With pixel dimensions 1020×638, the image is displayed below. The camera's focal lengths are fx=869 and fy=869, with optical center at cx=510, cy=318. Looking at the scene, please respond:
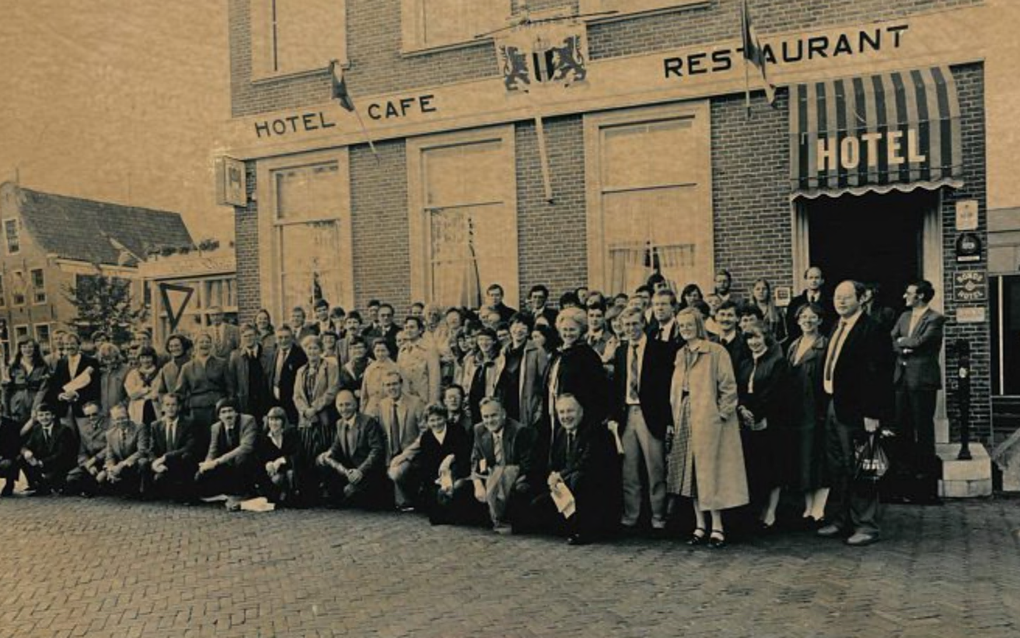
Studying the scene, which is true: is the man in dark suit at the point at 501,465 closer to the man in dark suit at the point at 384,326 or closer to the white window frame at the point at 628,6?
the man in dark suit at the point at 384,326

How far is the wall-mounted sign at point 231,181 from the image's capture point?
12766mm

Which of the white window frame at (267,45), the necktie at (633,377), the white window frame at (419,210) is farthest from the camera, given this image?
the white window frame at (267,45)

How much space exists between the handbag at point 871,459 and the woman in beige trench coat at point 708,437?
82 centimetres

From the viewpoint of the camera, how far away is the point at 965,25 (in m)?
9.23

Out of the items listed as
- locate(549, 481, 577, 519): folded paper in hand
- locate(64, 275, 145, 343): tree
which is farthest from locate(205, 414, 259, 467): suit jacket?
locate(549, 481, 577, 519): folded paper in hand

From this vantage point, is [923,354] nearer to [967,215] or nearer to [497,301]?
[967,215]

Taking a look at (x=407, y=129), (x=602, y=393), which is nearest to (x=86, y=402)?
(x=407, y=129)

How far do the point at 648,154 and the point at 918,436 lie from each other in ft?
15.8

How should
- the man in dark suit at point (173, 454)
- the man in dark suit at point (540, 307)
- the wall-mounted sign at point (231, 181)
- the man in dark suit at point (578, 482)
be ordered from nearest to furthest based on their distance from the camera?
the man in dark suit at point (578, 482)
the man in dark suit at point (173, 454)
the man in dark suit at point (540, 307)
the wall-mounted sign at point (231, 181)

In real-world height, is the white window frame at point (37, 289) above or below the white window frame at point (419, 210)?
below

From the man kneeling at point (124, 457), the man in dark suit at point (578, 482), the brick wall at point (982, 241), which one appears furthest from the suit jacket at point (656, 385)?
the man kneeling at point (124, 457)

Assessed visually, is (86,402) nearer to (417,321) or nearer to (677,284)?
(417,321)

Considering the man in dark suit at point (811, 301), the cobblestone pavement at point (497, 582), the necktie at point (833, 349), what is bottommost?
the cobblestone pavement at point (497, 582)

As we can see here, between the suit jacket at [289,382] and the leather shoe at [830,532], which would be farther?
the suit jacket at [289,382]
